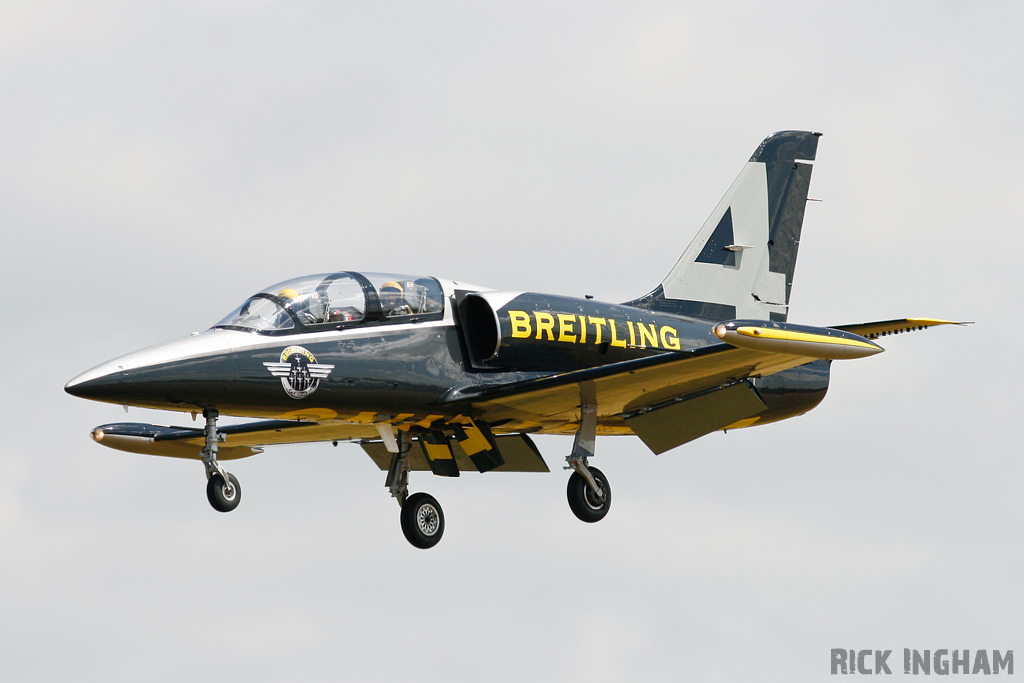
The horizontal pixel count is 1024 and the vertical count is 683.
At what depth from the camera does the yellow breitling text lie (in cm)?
2061

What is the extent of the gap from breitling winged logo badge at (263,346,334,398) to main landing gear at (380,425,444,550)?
2.37 metres

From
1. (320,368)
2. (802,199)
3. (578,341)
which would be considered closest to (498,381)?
(578,341)

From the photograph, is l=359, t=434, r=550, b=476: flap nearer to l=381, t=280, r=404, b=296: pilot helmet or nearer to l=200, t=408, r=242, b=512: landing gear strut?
l=381, t=280, r=404, b=296: pilot helmet

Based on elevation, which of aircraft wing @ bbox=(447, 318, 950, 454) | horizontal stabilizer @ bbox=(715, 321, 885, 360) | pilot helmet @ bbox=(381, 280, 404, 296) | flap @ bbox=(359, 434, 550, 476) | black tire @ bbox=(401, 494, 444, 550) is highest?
pilot helmet @ bbox=(381, 280, 404, 296)

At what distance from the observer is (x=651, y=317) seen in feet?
75.1

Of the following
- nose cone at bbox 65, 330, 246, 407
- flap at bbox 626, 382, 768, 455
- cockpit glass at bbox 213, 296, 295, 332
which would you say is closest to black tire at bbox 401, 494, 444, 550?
flap at bbox 626, 382, 768, 455

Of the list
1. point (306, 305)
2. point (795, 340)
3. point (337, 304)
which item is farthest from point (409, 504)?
point (795, 340)

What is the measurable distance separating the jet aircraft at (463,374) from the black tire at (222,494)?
0.07 ft

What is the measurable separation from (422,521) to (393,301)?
3.81 metres

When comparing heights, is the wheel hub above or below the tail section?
below

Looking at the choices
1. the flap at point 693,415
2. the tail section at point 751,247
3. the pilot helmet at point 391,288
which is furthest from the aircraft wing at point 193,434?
the tail section at point 751,247

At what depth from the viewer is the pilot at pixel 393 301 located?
64.6ft

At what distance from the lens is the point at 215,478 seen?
61.0ft

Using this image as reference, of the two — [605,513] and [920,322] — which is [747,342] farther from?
[605,513]
